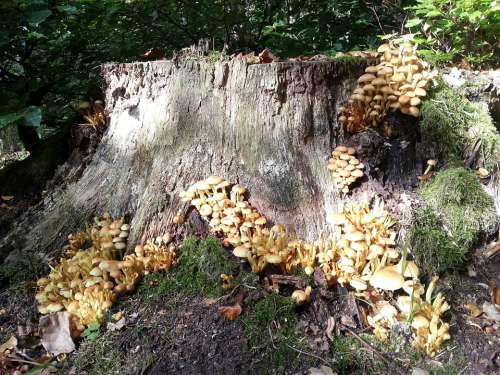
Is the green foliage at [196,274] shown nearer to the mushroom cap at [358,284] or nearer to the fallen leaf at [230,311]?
the fallen leaf at [230,311]

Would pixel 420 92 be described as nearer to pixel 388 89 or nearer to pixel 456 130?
pixel 388 89

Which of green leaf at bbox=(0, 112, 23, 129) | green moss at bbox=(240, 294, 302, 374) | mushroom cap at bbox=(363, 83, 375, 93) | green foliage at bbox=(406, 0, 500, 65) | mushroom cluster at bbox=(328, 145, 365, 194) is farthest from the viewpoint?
green foliage at bbox=(406, 0, 500, 65)

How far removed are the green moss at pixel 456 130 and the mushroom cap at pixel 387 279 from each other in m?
1.89

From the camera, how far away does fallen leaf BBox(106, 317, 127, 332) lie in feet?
9.82

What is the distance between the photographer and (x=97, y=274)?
3266mm

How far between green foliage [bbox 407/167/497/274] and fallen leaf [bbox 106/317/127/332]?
2.59 metres

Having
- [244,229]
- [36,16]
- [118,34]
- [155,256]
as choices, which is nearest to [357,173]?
[244,229]

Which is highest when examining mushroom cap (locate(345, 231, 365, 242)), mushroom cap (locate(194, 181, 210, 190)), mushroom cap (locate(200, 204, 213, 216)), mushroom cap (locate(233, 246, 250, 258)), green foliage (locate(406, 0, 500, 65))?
green foliage (locate(406, 0, 500, 65))

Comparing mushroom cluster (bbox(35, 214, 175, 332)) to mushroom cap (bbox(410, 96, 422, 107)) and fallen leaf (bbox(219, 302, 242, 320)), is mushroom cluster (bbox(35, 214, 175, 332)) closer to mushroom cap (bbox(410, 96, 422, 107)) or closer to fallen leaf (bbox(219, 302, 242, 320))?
fallen leaf (bbox(219, 302, 242, 320))

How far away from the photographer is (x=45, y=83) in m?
5.04

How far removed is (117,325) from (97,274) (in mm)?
511

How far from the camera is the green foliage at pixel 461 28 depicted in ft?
16.5

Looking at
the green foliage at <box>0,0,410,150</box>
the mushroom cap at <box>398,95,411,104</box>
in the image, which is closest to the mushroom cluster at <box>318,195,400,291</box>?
the mushroom cap at <box>398,95,411,104</box>

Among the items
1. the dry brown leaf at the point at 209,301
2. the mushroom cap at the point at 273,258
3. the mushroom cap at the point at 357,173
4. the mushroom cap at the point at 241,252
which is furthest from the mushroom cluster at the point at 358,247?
the dry brown leaf at the point at 209,301
